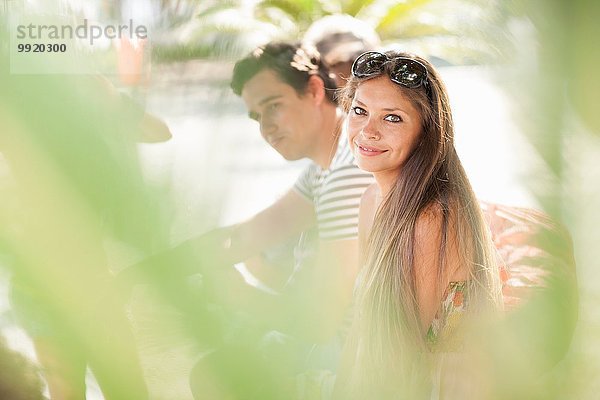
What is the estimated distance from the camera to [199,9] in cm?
218

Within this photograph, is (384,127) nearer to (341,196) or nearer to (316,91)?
(341,196)

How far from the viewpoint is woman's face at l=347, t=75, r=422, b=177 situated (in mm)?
1703

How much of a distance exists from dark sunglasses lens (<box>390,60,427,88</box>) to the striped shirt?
0.43 m

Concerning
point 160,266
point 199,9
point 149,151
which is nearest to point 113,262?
point 160,266

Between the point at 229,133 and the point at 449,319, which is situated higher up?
the point at 229,133

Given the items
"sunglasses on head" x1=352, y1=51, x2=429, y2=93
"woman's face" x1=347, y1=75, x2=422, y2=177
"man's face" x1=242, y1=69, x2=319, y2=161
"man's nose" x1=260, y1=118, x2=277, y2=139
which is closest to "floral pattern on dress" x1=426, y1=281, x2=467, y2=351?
"woman's face" x1=347, y1=75, x2=422, y2=177

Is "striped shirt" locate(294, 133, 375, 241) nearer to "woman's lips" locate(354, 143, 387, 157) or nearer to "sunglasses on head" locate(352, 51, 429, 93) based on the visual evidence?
"woman's lips" locate(354, 143, 387, 157)

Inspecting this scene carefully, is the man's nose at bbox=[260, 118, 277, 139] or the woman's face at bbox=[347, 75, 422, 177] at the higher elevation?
the woman's face at bbox=[347, 75, 422, 177]

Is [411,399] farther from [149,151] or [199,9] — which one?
[199,9]

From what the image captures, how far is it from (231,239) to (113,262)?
1.25 feet

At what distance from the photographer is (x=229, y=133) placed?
2.24 meters

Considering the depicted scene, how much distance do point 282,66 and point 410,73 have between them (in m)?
0.66

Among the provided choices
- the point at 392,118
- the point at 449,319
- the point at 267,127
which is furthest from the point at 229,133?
the point at 449,319

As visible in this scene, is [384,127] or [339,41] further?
[339,41]
